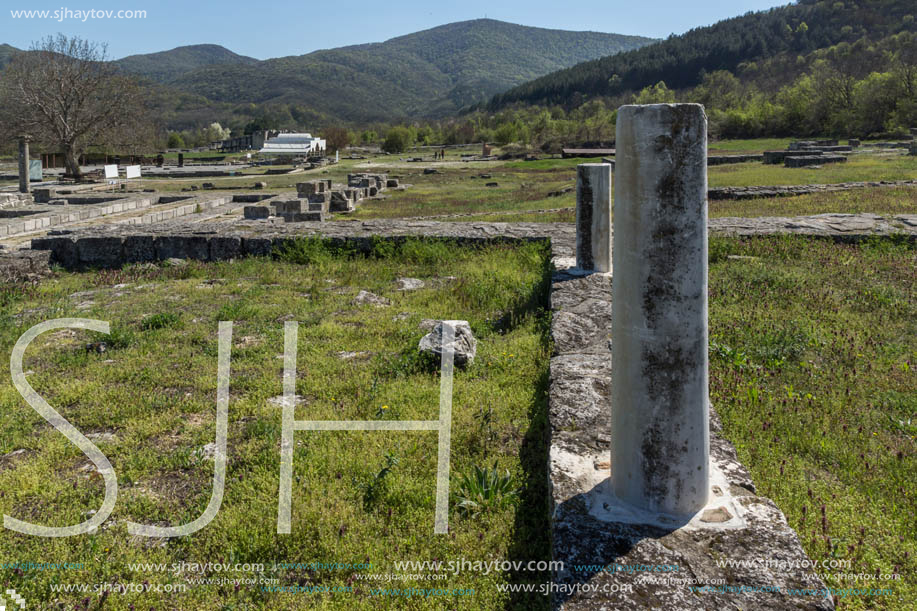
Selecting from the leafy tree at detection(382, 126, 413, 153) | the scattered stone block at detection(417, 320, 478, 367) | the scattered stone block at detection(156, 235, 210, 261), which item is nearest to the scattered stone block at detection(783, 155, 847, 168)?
the scattered stone block at detection(156, 235, 210, 261)

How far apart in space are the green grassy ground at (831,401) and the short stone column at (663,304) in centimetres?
90

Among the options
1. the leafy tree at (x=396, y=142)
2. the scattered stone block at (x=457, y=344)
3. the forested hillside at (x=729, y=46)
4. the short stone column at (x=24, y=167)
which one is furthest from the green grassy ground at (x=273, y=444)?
the forested hillside at (x=729, y=46)

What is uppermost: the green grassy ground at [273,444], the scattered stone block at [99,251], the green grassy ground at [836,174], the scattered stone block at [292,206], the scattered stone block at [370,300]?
the green grassy ground at [836,174]

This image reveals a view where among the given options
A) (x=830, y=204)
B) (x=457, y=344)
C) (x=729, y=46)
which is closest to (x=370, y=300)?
(x=457, y=344)

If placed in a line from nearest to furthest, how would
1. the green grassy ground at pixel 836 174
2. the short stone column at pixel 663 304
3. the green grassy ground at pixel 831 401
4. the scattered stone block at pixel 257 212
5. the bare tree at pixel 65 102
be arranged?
the short stone column at pixel 663 304
the green grassy ground at pixel 831 401
the scattered stone block at pixel 257 212
the green grassy ground at pixel 836 174
the bare tree at pixel 65 102

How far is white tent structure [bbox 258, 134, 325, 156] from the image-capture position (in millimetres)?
63312

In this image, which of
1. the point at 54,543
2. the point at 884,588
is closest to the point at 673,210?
the point at 884,588

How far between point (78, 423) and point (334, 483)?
2054mm

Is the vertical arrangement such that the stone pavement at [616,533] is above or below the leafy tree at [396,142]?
below

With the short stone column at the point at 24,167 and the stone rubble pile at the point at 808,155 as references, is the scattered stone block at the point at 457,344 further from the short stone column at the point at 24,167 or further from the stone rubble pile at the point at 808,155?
the short stone column at the point at 24,167

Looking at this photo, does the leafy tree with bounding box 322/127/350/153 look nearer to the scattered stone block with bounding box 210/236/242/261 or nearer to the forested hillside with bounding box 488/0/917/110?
the scattered stone block with bounding box 210/236/242/261

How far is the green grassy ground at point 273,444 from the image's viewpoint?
2.96 metres

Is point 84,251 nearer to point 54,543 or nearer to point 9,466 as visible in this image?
point 9,466

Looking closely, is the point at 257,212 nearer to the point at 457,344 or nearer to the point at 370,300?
the point at 370,300
